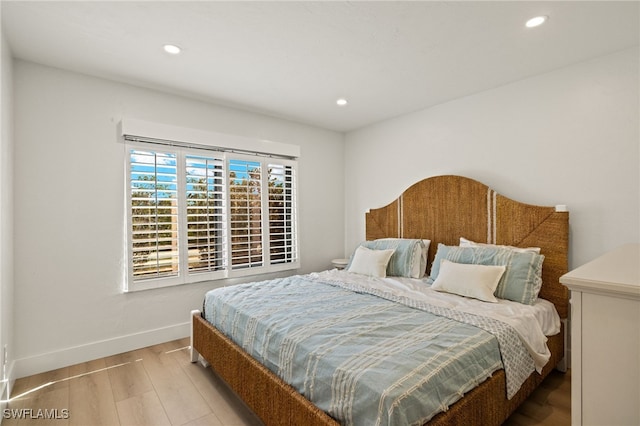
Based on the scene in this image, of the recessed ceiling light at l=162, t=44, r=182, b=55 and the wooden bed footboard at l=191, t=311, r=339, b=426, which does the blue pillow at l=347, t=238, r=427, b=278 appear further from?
the recessed ceiling light at l=162, t=44, r=182, b=55

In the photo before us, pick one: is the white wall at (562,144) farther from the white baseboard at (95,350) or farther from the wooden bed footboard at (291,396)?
the white baseboard at (95,350)

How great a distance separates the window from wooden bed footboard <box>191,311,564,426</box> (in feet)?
3.68

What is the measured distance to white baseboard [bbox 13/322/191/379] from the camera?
2.46 meters

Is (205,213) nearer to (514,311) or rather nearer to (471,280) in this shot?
(471,280)

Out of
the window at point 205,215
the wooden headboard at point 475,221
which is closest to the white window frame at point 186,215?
the window at point 205,215

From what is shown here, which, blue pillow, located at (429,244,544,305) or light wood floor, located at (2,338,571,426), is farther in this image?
blue pillow, located at (429,244,544,305)

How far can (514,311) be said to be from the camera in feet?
6.87

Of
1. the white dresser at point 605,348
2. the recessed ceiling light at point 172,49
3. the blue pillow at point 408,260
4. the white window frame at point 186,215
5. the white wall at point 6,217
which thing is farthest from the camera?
the blue pillow at point 408,260

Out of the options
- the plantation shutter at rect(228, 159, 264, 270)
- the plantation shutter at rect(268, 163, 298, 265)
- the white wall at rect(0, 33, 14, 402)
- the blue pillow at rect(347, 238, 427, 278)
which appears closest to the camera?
the white wall at rect(0, 33, 14, 402)

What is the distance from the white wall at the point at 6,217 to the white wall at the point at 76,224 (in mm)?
131

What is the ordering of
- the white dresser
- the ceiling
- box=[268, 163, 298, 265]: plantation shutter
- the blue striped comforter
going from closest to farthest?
the white dresser < the blue striped comforter < the ceiling < box=[268, 163, 298, 265]: plantation shutter

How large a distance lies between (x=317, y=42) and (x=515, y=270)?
2245mm

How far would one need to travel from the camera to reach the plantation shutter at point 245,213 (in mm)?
3479

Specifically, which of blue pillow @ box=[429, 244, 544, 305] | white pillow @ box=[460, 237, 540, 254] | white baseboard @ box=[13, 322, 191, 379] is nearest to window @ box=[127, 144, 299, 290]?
white baseboard @ box=[13, 322, 191, 379]
